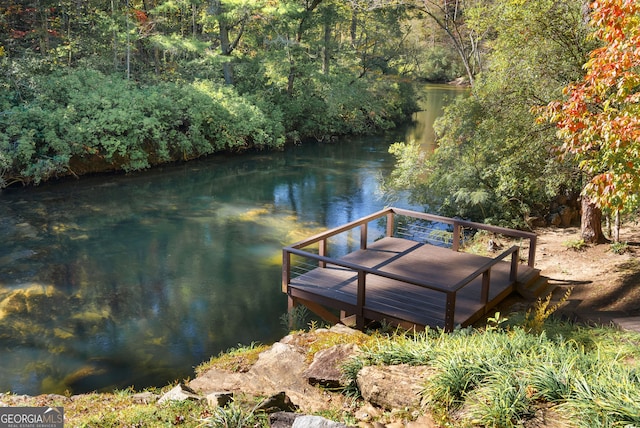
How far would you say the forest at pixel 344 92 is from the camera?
7693 millimetres

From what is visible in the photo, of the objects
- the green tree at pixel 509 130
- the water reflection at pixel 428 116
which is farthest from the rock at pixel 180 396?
the water reflection at pixel 428 116

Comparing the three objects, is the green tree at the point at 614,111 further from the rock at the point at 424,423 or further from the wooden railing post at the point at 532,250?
the rock at the point at 424,423

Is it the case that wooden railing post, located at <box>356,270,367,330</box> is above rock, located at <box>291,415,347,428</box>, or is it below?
below

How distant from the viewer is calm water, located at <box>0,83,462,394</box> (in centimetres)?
913

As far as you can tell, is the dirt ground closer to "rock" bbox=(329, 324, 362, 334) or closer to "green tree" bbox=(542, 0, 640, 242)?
"green tree" bbox=(542, 0, 640, 242)

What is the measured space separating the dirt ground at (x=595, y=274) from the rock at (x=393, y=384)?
3.44 meters

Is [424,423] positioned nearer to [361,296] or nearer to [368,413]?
[368,413]

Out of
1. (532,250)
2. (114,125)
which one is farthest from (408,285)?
(114,125)

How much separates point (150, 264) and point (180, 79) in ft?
46.0

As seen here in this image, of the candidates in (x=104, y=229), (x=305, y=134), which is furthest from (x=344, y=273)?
(x=305, y=134)

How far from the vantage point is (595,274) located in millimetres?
10391

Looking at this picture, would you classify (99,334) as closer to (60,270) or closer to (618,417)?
(60,270)

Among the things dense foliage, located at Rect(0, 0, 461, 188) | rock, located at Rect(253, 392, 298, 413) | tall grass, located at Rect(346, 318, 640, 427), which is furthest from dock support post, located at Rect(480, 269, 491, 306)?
dense foliage, located at Rect(0, 0, 461, 188)

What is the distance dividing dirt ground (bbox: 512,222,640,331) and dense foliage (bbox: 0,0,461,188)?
476 inches
